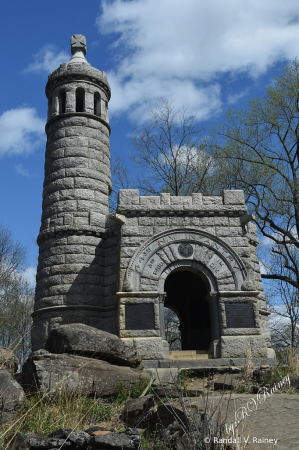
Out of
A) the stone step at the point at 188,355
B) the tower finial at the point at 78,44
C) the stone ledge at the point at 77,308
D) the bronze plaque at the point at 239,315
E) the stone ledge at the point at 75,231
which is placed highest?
the tower finial at the point at 78,44

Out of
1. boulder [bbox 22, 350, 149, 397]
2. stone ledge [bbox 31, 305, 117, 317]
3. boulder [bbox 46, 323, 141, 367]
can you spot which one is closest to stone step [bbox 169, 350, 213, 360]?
boulder [bbox 46, 323, 141, 367]

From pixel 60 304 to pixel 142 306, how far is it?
10.9ft

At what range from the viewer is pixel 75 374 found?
7.42m

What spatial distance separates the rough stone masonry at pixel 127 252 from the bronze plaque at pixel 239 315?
3 cm

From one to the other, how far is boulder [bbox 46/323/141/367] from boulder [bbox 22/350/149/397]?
30cm

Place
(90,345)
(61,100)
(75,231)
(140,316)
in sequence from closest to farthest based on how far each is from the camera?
1. (90,345)
2. (140,316)
3. (75,231)
4. (61,100)

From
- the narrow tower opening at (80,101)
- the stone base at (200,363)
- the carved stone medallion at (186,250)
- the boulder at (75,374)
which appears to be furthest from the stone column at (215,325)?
the narrow tower opening at (80,101)

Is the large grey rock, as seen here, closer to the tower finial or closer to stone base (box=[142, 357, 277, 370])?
stone base (box=[142, 357, 277, 370])

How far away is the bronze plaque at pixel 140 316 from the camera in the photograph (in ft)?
35.4

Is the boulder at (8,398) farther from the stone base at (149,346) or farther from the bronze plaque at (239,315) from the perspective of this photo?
the bronze plaque at (239,315)

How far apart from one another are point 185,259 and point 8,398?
6681 millimetres

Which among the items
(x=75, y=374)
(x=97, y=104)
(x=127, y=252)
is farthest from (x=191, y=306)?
(x=75, y=374)

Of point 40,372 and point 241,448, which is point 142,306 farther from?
point 241,448

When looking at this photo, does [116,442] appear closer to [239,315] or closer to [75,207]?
[239,315]
